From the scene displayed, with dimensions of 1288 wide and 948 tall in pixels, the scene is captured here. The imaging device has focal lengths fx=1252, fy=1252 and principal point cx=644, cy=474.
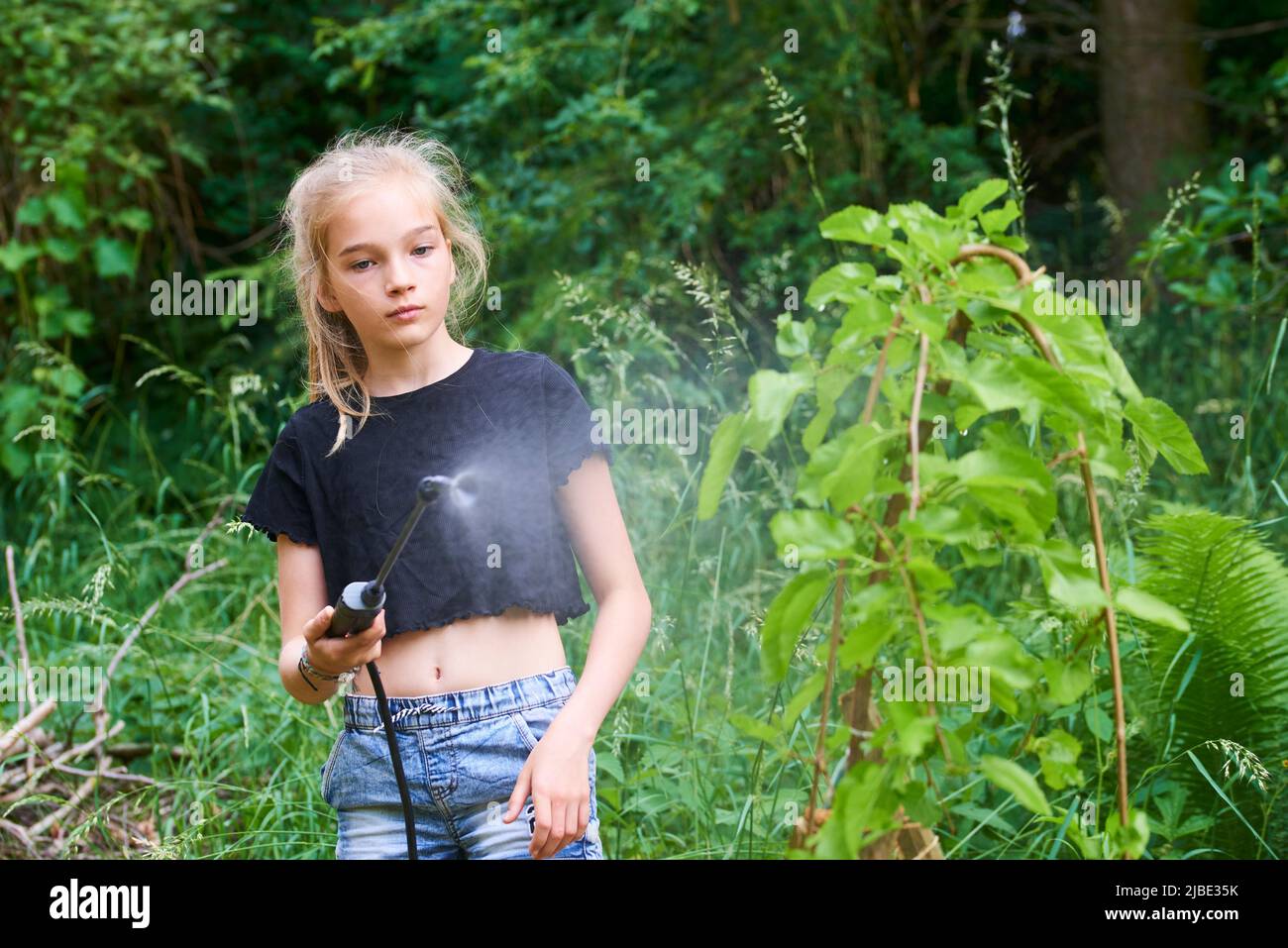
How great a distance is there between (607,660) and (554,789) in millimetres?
171

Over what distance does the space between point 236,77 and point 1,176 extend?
1.28m

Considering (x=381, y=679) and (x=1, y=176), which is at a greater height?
(x=1, y=176)

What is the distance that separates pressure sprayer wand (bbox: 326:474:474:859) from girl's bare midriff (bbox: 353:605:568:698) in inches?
1.7

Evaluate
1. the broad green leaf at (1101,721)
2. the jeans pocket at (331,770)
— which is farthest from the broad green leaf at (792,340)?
the broad green leaf at (1101,721)

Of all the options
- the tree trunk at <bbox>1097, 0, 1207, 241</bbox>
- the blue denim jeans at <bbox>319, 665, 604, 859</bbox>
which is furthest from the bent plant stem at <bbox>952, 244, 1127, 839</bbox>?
the tree trunk at <bbox>1097, 0, 1207, 241</bbox>

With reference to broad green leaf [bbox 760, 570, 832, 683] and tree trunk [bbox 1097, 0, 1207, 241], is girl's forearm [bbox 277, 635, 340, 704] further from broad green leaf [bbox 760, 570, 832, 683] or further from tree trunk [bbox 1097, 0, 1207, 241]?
tree trunk [bbox 1097, 0, 1207, 241]

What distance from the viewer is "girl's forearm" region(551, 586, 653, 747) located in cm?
152

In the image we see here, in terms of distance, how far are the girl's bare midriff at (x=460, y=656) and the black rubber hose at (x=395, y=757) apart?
1.9 inches

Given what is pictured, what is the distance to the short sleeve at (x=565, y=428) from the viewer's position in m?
1.62

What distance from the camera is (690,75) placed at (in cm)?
482

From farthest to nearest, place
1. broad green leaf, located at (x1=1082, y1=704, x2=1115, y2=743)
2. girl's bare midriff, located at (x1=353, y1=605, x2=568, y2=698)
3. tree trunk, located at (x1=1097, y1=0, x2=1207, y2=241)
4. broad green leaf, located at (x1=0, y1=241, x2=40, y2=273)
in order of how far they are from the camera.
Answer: tree trunk, located at (x1=1097, y1=0, x2=1207, y2=241) → broad green leaf, located at (x1=0, y1=241, x2=40, y2=273) → broad green leaf, located at (x1=1082, y1=704, x2=1115, y2=743) → girl's bare midriff, located at (x1=353, y1=605, x2=568, y2=698)

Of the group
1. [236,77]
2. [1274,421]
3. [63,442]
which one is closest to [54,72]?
[236,77]

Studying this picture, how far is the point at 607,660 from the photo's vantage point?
1558mm
